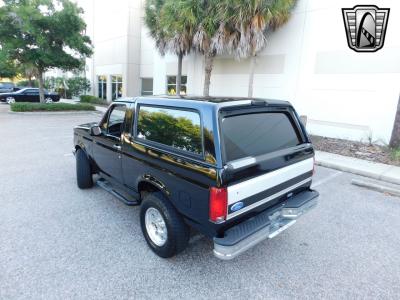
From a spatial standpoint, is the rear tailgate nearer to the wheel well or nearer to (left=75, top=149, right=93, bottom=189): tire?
the wheel well

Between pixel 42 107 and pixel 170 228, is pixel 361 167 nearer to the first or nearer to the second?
pixel 170 228

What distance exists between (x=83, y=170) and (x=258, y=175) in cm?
358

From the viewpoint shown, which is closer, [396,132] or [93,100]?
[396,132]

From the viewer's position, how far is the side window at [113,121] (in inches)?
162

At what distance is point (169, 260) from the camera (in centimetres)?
313

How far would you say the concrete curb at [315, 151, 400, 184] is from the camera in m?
6.34

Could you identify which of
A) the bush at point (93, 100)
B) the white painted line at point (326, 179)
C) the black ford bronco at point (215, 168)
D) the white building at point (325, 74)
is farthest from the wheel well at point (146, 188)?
the bush at point (93, 100)

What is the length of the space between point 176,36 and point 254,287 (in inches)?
457

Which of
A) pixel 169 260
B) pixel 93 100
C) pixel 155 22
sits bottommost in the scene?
pixel 169 260

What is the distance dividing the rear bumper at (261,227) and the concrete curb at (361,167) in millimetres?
3994

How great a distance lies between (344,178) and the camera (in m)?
6.40

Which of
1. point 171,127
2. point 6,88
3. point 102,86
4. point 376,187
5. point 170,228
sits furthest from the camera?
point 102,86

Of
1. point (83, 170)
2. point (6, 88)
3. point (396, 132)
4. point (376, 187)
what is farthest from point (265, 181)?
point (6, 88)

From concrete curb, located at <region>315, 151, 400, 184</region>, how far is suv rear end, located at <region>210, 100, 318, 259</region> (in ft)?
13.1
